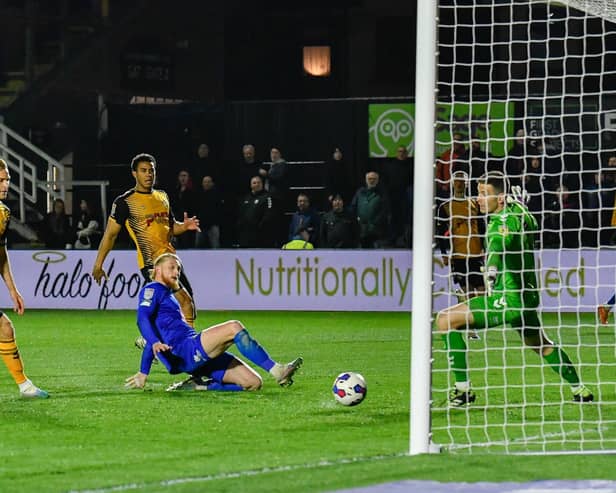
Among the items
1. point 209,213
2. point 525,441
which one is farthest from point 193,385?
point 209,213

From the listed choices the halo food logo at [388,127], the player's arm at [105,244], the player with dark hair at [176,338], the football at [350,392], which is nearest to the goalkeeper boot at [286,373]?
the player with dark hair at [176,338]

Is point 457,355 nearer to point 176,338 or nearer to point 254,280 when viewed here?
point 176,338

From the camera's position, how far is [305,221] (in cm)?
2291

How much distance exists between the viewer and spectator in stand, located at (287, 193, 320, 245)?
22.8 meters

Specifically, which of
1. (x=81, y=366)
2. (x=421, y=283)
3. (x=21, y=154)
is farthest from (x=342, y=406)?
(x=21, y=154)

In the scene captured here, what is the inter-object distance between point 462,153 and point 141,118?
8.26 metres

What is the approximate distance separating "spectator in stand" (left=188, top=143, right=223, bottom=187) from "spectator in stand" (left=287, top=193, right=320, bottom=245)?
192 cm

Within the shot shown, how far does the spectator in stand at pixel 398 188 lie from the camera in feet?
74.9

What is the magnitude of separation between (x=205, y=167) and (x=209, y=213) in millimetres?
1059

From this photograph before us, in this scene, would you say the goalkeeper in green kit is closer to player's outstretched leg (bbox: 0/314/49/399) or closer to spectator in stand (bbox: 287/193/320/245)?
Answer: player's outstretched leg (bbox: 0/314/49/399)

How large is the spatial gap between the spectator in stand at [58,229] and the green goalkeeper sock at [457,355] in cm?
1488

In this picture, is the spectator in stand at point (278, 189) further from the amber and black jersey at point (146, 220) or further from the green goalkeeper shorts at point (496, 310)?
the green goalkeeper shorts at point (496, 310)

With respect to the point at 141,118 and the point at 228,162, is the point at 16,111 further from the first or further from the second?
the point at 228,162

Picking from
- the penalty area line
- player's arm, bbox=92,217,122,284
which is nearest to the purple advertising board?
player's arm, bbox=92,217,122,284
